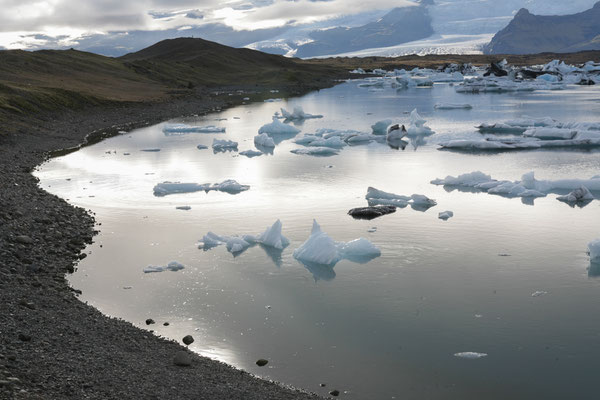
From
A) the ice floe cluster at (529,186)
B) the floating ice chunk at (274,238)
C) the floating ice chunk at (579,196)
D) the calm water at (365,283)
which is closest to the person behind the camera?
the calm water at (365,283)

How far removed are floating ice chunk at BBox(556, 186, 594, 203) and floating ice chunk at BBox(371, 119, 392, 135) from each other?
1595cm

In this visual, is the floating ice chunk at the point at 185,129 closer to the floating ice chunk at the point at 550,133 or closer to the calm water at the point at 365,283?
the calm water at the point at 365,283

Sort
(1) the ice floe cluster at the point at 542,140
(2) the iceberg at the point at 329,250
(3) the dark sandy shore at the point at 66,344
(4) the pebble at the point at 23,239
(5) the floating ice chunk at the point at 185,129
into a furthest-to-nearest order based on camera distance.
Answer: (5) the floating ice chunk at the point at 185,129, (1) the ice floe cluster at the point at 542,140, (2) the iceberg at the point at 329,250, (4) the pebble at the point at 23,239, (3) the dark sandy shore at the point at 66,344

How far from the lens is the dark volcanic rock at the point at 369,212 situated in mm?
16531

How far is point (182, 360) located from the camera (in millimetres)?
8359

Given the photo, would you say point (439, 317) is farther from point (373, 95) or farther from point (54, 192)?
point (373, 95)

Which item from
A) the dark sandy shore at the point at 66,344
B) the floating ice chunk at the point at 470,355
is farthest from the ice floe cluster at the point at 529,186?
→ the dark sandy shore at the point at 66,344

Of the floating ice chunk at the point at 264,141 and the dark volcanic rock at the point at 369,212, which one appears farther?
the floating ice chunk at the point at 264,141

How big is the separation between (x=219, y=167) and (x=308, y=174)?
371cm

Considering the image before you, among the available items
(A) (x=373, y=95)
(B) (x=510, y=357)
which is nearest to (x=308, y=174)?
(B) (x=510, y=357)

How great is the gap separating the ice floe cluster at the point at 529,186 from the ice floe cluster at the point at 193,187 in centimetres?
632

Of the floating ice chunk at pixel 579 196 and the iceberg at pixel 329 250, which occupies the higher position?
the iceberg at pixel 329 250

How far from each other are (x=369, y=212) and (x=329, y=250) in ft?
13.1

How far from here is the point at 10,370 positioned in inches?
277
